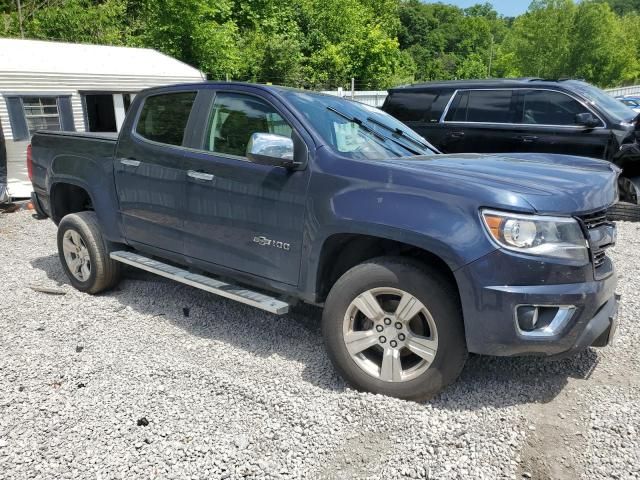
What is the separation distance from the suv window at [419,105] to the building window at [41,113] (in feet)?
22.8

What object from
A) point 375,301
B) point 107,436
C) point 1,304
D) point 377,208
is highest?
point 377,208

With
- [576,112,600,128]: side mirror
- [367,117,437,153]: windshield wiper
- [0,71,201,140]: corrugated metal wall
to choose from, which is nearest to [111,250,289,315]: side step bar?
[367,117,437,153]: windshield wiper

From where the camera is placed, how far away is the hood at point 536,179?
110 inches

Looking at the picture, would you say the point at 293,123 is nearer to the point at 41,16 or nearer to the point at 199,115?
the point at 199,115

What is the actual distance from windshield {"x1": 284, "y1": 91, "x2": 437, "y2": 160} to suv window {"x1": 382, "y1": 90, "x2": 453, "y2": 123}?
4395mm

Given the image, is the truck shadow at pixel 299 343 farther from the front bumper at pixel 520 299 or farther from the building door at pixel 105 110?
the building door at pixel 105 110

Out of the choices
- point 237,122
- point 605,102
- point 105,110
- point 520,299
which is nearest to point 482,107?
point 605,102

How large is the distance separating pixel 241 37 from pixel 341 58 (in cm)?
982

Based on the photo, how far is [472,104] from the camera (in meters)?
8.21

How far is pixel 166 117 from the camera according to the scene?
14.4 ft

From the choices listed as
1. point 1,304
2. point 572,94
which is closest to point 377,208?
point 1,304

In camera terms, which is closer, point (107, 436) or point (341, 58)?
point (107, 436)

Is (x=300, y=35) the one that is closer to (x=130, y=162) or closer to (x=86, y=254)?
(x=86, y=254)

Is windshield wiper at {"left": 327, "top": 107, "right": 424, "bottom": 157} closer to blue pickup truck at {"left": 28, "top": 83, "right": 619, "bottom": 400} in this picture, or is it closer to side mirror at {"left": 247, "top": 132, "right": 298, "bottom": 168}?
blue pickup truck at {"left": 28, "top": 83, "right": 619, "bottom": 400}
